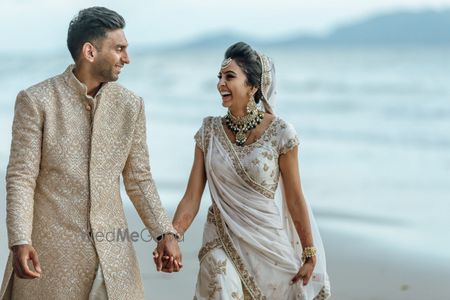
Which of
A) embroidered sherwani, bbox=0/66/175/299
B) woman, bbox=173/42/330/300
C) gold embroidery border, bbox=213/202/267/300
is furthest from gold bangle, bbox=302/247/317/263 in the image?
embroidered sherwani, bbox=0/66/175/299

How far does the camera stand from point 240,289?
19.0ft

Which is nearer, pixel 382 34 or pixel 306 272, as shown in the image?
pixel 306 272

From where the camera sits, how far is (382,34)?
53.4 metres

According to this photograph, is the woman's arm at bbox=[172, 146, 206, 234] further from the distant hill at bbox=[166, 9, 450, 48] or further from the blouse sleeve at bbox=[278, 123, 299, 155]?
the distant hill at bbox=[166, 9, 450, 48]

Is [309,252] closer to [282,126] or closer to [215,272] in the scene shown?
[215,272]

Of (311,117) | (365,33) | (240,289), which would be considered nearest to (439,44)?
(365,33)

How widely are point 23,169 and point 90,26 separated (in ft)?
2.15

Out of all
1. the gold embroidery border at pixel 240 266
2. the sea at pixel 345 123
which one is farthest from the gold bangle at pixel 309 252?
the sea at pixel 345 123

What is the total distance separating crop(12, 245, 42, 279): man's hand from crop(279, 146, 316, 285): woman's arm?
5.21ft

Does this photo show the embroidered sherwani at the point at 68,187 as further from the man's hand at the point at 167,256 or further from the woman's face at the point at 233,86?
the woman's face at the point at 233,86

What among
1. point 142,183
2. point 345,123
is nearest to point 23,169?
point 142,183

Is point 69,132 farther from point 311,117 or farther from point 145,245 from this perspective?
point 311,117

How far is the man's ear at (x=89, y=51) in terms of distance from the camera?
4.98 meters

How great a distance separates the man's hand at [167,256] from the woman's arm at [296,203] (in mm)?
965
